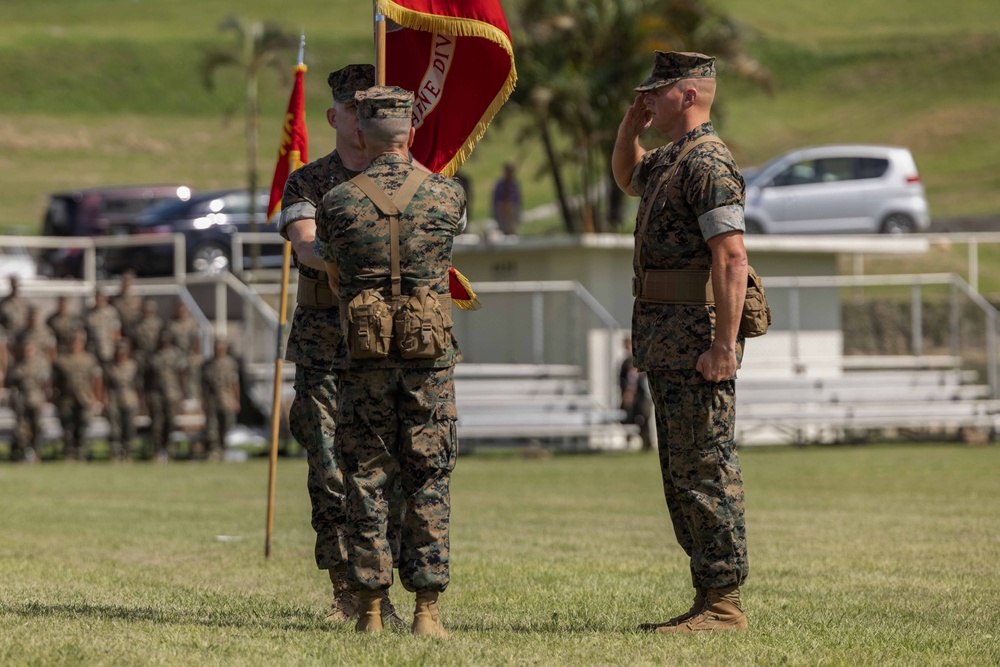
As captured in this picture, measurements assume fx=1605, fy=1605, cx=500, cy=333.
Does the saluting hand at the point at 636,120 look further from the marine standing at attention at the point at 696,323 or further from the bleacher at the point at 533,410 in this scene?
the bleacher at the point at 533,410

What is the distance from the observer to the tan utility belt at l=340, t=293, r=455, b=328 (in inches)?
254

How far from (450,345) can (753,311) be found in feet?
4.26

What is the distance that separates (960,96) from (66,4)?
5160 centimetres

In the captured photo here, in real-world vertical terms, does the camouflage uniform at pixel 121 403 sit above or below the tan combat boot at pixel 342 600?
above

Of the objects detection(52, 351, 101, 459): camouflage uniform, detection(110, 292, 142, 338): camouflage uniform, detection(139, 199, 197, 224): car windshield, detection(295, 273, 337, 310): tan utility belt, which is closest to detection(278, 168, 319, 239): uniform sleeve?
detection(295, 273, 337, 310): tan utility belt

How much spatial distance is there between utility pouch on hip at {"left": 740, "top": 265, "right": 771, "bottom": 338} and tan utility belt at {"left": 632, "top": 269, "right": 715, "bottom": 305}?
0.16m

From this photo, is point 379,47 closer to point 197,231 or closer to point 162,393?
point 162,393

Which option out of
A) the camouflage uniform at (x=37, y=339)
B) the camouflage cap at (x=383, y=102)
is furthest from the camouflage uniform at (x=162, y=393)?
the camouflage cap at (x=383, y=102)

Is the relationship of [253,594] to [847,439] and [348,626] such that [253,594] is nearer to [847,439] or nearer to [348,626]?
[348,626]

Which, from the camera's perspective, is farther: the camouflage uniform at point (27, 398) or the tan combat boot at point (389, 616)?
the camouflage uniform at point (27, 398)

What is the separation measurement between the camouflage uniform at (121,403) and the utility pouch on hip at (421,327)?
56.0ft

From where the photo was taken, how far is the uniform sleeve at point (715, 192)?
664 cm

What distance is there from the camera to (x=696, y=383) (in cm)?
675

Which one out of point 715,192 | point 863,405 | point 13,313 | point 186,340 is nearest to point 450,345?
point 715,192
